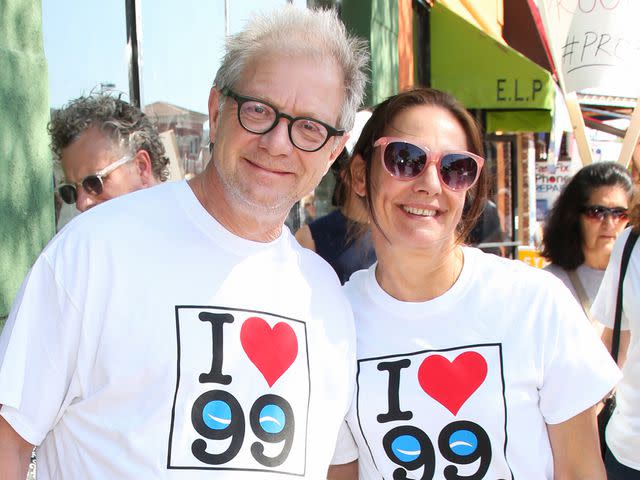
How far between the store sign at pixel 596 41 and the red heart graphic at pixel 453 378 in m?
4.04

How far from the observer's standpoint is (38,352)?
1697 millimetres

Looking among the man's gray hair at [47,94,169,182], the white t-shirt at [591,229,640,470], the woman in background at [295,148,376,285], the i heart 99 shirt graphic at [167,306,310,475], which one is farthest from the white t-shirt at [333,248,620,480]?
the man's gray hair at [47,94,169,182]

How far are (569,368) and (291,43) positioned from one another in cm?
112

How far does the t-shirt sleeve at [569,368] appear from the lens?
6.42ft

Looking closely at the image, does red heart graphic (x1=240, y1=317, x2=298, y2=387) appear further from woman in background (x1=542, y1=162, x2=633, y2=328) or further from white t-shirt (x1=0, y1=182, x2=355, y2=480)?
woman in background (x1=542, y1=162, x2=633, y2=328)

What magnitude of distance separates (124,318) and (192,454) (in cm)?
35

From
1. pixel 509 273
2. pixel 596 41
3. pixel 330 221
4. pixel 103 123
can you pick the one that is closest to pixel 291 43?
pixel 509 273

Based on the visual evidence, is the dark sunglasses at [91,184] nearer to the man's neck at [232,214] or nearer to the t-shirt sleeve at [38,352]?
the man's neck at [232,214]

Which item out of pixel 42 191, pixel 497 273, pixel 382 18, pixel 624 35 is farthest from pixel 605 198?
pixel 382 18

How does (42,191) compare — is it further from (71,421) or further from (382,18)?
(382,18)

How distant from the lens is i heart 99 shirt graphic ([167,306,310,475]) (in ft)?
5.68

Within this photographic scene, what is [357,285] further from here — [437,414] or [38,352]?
[38,352]

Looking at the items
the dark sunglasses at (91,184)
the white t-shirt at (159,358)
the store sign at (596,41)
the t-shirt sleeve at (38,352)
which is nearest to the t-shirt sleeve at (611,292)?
the white t-shirt at (159,358)

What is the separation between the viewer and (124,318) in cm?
175
